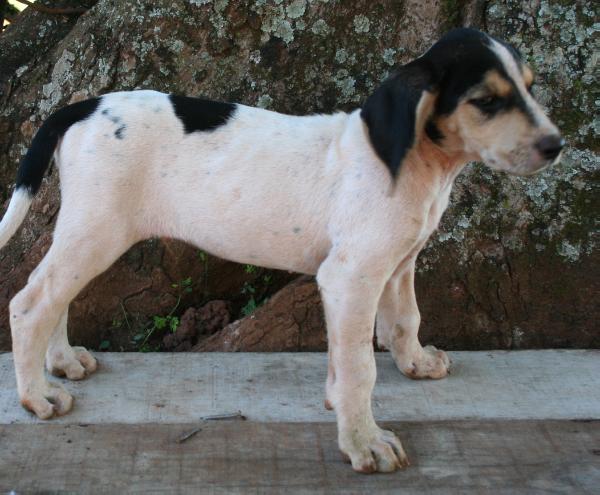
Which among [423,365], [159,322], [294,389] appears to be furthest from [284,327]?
[423,365]

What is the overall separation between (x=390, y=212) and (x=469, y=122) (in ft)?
1.44

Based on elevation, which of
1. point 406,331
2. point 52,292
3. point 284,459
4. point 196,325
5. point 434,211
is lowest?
point 196,325

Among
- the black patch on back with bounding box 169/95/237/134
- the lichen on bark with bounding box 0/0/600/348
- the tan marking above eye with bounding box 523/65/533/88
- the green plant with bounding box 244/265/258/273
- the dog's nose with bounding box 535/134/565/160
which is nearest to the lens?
the dog's nose with bounding box 535/134/565/160

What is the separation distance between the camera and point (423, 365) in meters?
3.94

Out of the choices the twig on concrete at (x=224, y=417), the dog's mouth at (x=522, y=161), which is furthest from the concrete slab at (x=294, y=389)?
the dog's mouth at (x=522, y=161)

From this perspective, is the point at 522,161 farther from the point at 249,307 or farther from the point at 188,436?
the point at 249,307

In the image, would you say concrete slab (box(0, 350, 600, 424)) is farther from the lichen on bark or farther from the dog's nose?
the dog's nose

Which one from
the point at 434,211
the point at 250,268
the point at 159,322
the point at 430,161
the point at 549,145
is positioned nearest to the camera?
the point at 549,145

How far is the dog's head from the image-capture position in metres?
2.97

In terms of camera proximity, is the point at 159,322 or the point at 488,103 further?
the point at 159,322

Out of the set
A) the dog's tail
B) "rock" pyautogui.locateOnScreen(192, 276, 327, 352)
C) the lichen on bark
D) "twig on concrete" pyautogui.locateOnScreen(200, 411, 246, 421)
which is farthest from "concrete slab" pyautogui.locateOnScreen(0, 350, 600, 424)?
the dog's tail

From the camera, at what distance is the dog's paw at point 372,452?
3.25 meters

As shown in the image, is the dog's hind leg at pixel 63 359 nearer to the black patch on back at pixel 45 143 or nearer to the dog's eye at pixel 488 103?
the black patch on back at pixel 45 143

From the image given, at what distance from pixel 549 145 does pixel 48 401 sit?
222 centimetres
